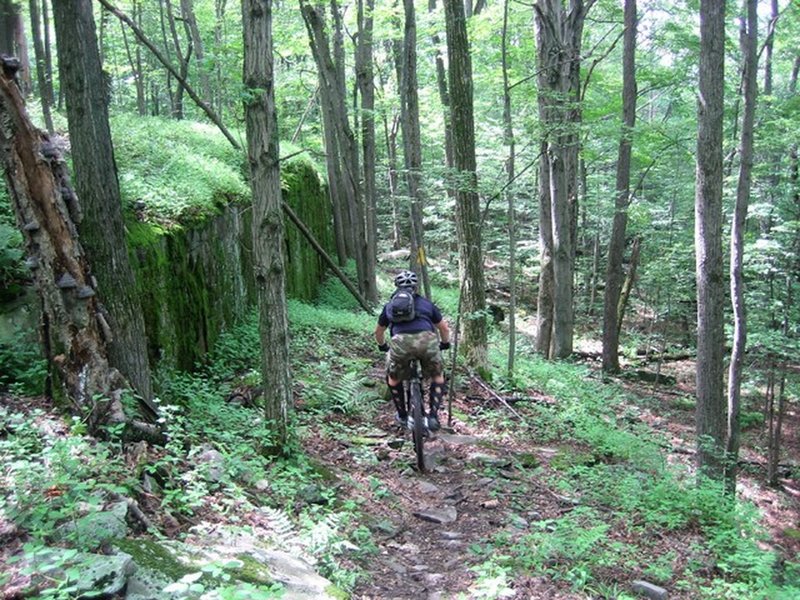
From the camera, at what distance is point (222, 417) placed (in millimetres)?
6359

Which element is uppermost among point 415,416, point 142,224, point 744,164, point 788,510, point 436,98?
point 436,98

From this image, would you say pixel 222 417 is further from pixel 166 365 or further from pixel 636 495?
pixel 636 495

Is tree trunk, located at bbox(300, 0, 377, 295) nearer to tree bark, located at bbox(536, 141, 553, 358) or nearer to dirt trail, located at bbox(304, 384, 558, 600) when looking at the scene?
tree bark, located at bbox(536, 141, 553, 358)

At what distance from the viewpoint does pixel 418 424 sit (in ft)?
22.5

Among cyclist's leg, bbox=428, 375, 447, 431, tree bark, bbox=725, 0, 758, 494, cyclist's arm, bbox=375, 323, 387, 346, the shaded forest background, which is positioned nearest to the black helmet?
cyclist's arm, bbox=375, 323, 387, 346

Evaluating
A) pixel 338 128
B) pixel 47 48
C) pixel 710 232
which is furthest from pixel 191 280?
pixel 47 48

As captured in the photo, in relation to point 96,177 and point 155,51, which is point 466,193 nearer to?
point 155,51

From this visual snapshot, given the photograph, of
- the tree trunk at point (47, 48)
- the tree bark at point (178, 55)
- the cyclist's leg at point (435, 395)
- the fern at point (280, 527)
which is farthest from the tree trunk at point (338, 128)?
the fern at point (280, 527)

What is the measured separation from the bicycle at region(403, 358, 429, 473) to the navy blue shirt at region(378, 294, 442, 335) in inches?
15.0

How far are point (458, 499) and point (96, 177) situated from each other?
4.63 metres

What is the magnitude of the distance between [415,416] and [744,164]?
7.66 metres

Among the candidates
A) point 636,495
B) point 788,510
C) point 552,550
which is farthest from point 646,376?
point 552,550

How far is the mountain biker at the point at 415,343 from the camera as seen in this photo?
7.22 meters

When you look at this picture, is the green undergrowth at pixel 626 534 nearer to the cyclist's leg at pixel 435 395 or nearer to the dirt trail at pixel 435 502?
the dirt trail at pixel 435 502
